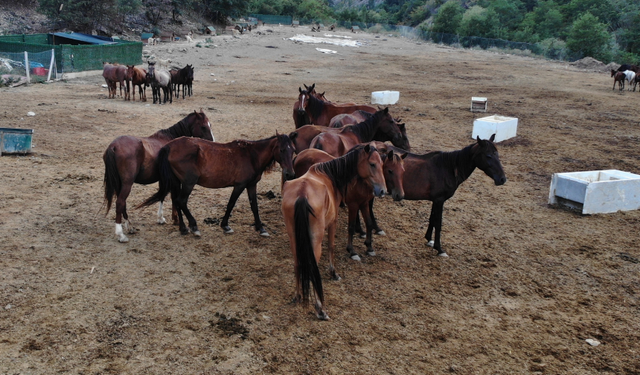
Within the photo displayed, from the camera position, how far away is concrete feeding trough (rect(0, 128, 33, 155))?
9.56m

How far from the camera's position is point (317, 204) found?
Answer: 16.1ft

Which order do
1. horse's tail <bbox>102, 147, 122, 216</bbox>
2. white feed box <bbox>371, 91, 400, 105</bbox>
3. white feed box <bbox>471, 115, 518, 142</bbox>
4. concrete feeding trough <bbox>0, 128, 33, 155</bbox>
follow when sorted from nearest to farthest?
horse's tail <bbox>102, 147, 122, 216</bbox> < concrete feeding trough <bbox>0, 128, 33, 155</bbox> < white feed box <bbox>471, 115, 518, 142</bbox> < white feed box <bbox>371, 91, 400, 105</bbox>

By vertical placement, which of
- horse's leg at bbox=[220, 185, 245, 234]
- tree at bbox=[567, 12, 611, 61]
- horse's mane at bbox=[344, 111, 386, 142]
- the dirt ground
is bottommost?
the dirt ground

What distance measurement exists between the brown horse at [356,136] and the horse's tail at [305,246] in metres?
2.93

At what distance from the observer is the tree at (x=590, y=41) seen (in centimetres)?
4409

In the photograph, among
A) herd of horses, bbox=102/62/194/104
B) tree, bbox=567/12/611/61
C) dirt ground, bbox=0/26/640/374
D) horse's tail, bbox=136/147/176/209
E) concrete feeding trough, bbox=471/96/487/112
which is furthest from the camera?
tree, bbox=567/12/611/61

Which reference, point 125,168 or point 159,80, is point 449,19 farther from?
point 125,168

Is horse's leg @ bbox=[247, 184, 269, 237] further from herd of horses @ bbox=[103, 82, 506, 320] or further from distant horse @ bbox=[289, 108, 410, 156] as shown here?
distant horse @ bbox=[289, 108, 410, 156]

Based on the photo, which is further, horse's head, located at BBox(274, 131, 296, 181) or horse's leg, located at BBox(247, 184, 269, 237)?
horse's leg, located at BBox(247, 184, 269, 237)

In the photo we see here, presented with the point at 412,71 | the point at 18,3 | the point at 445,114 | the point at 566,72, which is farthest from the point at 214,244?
the point at 18,3

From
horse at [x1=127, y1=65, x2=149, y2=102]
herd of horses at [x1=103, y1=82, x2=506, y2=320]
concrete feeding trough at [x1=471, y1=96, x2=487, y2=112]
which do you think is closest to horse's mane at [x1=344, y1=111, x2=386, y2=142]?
herd of horses at [x1=103, y1=82, x2=506, y2=320]

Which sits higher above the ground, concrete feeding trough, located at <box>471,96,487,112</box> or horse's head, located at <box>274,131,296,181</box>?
concrete feeding trough, located at <box>471,96,487,112</box>

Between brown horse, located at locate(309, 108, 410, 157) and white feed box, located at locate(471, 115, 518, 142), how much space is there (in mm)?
5126

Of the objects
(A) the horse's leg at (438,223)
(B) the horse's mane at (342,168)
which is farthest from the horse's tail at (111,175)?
(A) the horse's leg at (438,223)
